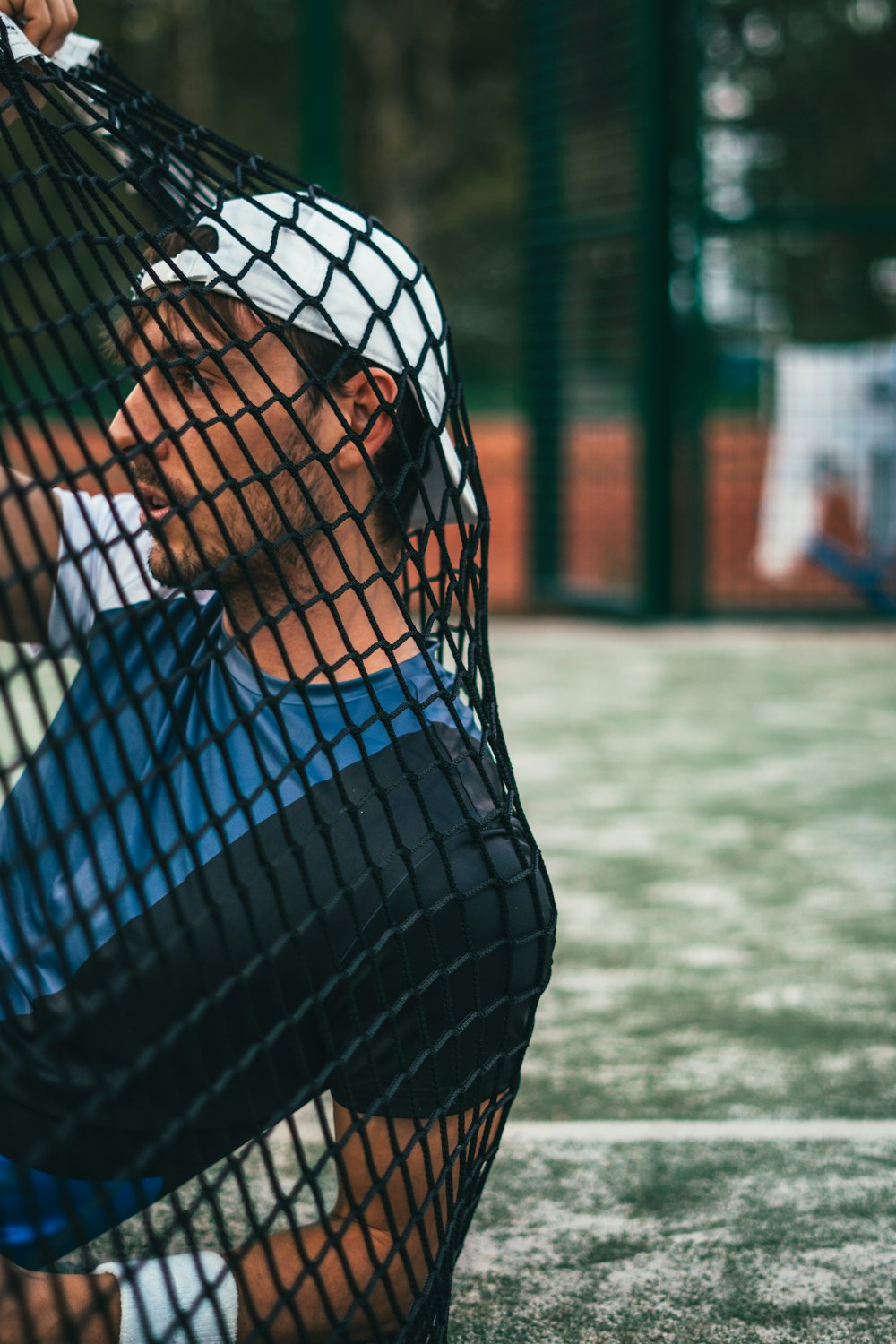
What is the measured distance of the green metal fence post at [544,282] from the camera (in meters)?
6.64

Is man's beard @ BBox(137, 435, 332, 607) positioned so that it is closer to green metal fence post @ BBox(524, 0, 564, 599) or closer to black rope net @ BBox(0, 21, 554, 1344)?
black rope net @ BBox(0, 21, 554, 1344)

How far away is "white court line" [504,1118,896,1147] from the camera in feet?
7.19

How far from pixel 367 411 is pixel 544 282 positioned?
5.33 meters

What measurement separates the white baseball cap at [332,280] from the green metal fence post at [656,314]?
461 centimetres

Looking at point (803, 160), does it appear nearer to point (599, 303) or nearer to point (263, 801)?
point (599, 303)

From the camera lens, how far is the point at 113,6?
1909 centimetres

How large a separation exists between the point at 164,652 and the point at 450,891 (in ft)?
1.38

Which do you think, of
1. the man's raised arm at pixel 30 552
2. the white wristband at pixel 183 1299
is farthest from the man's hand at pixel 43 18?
the white wristband at pixel 183 1299

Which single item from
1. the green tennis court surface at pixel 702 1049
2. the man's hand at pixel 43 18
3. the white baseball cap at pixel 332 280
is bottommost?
the green tennis court surface at pixel 702 1049

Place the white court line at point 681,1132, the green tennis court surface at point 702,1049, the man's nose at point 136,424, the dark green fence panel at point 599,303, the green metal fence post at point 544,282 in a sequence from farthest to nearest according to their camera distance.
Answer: the green metal fence post at point 544,282, the dark green fence panel at point 599,303, the white court line at point 681,1132, the green tennis court surface at point 702,1049, the man's nose at point 136,424

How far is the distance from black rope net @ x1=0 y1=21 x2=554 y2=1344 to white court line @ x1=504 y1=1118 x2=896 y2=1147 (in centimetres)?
65

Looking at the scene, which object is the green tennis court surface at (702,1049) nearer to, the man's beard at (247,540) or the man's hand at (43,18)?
the man's beard at (247,540)

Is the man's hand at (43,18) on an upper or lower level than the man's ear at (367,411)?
upper

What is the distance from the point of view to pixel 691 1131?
7.28ft
